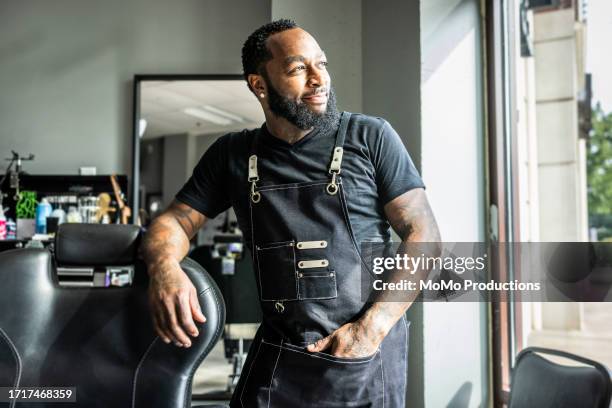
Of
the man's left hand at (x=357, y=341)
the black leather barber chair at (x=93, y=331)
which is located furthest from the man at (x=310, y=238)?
the black leather barber chair at (x=93, y=331)

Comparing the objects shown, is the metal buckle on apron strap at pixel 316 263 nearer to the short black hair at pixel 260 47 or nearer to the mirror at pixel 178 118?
the short black hair at pixel 260 47

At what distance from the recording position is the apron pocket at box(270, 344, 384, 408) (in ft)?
3.88

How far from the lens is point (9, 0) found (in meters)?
4.05

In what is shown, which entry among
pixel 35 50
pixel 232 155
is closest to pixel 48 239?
pixel 35 50

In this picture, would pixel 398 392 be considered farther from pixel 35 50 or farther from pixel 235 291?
pixel 35 50

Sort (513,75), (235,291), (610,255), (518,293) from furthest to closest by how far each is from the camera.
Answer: (235,291) < (513,75) < (518,293) < (610,255)

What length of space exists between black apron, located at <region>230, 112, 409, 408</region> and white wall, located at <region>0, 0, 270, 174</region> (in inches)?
110

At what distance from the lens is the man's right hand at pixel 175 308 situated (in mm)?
1190

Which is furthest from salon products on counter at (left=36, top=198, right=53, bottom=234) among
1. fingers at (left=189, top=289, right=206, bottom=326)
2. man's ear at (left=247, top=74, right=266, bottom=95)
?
fingers at (left=189, top=289, right=206, bottom=326)

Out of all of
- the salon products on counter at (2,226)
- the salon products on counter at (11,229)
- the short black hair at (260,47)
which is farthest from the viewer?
the salon products on counter at (11,229)

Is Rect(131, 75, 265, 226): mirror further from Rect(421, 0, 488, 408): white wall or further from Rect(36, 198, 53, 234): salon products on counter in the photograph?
Rect(421, 0, 488, 408): white wall

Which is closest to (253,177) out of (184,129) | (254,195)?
(254,195)

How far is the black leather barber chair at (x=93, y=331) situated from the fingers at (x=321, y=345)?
0.97ft

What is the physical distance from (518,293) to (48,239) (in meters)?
2.81
